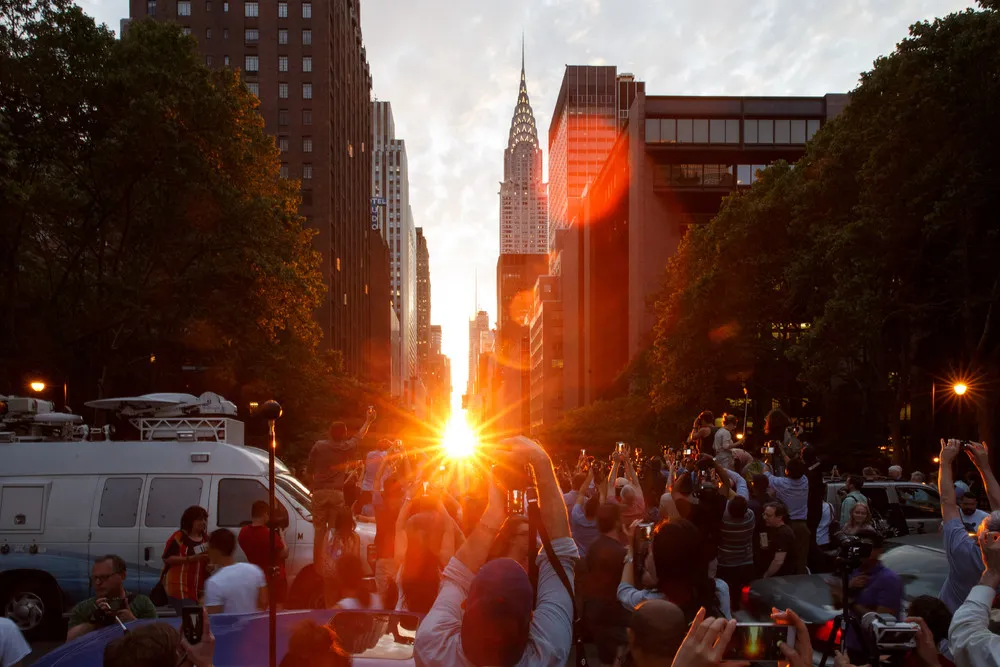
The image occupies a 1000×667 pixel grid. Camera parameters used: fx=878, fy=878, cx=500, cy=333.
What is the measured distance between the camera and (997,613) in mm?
4207

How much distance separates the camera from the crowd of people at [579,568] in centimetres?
320

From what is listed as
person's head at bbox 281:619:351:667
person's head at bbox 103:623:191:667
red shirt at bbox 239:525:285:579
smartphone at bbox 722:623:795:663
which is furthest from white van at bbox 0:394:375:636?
smartphone at bbox 722:623:795:663

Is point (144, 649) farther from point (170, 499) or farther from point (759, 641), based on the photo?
point (170, 499)

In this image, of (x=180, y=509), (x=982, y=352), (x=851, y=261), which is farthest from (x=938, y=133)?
(x=180, y=509)

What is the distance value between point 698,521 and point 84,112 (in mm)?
21082

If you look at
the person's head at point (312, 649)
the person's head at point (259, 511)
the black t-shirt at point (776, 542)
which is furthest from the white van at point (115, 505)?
the person's head at point (312, 649)

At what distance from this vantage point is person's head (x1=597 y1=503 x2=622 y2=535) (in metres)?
6.31

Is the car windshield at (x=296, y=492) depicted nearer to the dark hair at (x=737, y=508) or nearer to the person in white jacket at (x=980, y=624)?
the dark hair at (x=737, y=508)

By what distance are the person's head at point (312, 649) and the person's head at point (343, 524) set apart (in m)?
4.41

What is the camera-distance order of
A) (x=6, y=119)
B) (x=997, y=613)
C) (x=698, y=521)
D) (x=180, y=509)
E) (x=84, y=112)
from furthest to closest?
1. (x=84, y=112)
2. (x=6, y=119)
3. (x=180, y=509)
4. (x=698, y=521)
5. (x=997, y=613)

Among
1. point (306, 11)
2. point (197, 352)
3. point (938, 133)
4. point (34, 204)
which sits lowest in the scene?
point (197, 352)

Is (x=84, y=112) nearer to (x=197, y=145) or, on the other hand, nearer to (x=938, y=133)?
(x=197, y=145)

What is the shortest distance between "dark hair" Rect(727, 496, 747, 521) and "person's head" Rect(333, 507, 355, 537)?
364cm

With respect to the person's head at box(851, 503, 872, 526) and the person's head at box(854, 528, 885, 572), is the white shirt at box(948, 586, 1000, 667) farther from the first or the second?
the person's head at box(851, 503, 872, 526)
